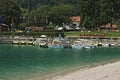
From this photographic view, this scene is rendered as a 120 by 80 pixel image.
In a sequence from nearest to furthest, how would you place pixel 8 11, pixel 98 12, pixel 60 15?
pixel 98 12, pixel 8 11, pixel 60 15

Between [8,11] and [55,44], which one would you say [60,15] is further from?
[55,44]

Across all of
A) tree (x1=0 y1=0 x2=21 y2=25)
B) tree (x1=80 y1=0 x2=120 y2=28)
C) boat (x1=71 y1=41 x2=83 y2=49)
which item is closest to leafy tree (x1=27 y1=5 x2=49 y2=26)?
tree (x1=0 y1=0 x2=21 y2=25)

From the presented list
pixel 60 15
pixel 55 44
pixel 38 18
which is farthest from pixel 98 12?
pixel 55 44

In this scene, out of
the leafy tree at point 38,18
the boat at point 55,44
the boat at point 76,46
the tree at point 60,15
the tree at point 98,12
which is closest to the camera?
the boat at point 76,46

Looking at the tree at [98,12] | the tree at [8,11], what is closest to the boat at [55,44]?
the tree at [98,12]

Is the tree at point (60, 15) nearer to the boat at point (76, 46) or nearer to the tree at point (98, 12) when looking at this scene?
the tree at point (98, 12)

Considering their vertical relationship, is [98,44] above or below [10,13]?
below

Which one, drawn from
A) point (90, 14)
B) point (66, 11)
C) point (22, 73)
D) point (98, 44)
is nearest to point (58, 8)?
point (66, 11)

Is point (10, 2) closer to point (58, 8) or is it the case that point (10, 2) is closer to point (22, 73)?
point (58, 8)

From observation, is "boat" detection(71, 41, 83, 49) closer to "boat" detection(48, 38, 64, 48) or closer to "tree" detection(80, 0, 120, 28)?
"boat" detection(48, 38, 64, 48)
